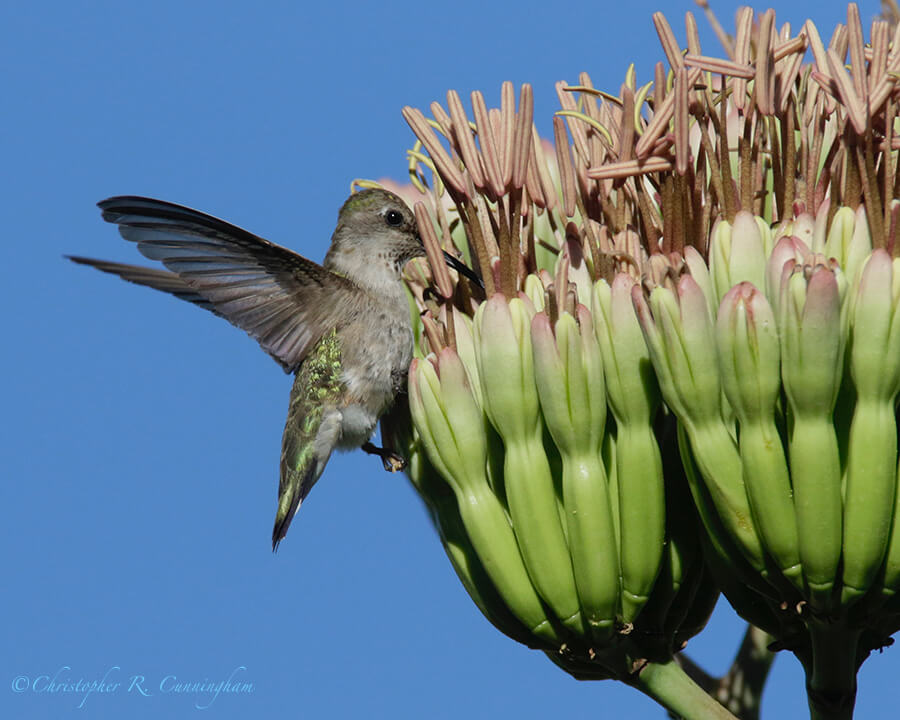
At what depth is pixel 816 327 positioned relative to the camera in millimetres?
2324

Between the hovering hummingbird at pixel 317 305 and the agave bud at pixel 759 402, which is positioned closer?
the agave bud at pixel 759 402

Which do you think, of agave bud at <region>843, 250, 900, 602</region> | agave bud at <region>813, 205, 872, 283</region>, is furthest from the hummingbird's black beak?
agave bud at <region>843, 250, 900, 602</region>

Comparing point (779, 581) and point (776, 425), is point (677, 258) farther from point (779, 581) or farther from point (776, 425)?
point (779, 581)

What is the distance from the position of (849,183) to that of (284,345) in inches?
80.6

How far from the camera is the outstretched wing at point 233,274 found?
330 cm

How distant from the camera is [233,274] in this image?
3.70m

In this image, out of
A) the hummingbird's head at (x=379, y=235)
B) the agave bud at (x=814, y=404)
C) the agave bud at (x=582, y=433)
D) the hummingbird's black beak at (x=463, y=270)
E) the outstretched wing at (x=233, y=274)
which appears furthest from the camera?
the hummingbird's head at (x=379, y=235)

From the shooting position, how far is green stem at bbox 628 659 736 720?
112 inches

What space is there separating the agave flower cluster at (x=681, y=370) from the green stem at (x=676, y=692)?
0.05 meters

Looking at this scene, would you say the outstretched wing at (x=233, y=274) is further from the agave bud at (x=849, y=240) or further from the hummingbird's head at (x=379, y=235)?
the agave bud at (x=849, y=240)

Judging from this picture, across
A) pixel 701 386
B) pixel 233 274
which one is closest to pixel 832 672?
pixel 701 386

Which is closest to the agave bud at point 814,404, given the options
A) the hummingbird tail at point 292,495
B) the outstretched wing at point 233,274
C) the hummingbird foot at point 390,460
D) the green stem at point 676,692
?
the green stem at point 676,692

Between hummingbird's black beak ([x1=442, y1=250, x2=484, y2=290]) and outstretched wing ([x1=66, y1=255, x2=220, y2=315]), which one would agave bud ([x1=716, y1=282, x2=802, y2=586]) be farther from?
outstretched wing ([x1=66, y1=255, x2=220, y2=315])

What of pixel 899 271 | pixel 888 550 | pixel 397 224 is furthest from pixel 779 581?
pixel 397 224
